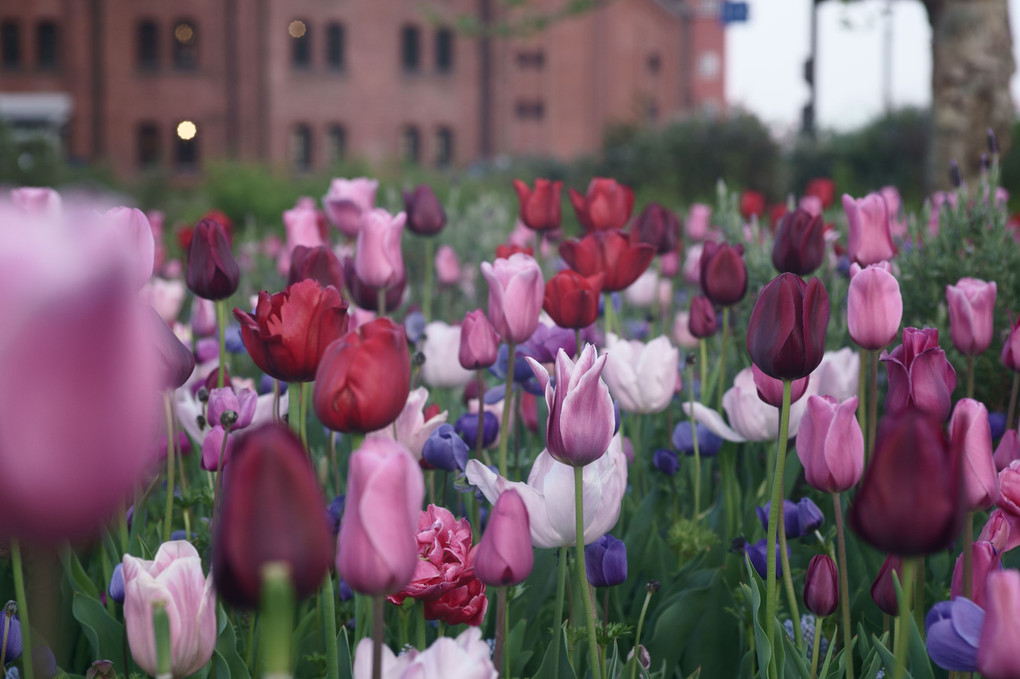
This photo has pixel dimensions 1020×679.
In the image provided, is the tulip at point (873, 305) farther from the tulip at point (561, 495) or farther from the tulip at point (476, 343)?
the tulip at point (476, 343)

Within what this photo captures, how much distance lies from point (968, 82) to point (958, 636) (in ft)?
29.4

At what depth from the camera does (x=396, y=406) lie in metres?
1.11

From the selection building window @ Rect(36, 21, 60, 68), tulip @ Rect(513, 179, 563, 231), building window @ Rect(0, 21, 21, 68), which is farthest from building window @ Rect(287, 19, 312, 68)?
tulip @ Rect(513, 179, 563, 231)

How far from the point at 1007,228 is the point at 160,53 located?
33792 millimetres

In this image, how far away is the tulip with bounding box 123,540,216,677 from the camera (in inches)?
43.6

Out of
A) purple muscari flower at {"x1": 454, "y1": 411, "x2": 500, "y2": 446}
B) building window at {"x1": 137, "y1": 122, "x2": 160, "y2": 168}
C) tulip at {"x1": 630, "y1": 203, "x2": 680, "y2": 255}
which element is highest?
building window at {"x1": 137, "y1": 122, "x2": 160, "y2": 168}

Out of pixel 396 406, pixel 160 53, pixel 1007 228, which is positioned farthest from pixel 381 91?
pixel 396 406

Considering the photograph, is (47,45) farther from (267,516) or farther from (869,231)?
(267,516)

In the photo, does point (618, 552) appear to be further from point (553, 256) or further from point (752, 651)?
point (553, 256)

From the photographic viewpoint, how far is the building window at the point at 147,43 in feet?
109

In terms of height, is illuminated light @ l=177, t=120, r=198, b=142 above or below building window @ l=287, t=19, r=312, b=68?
below

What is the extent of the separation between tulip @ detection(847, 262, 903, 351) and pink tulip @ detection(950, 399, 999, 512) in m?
0.45

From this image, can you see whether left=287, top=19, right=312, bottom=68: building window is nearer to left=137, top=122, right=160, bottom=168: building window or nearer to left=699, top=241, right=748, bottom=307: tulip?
left=137, top=122, right=160, bottom=168: building window

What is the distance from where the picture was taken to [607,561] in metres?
1.55
